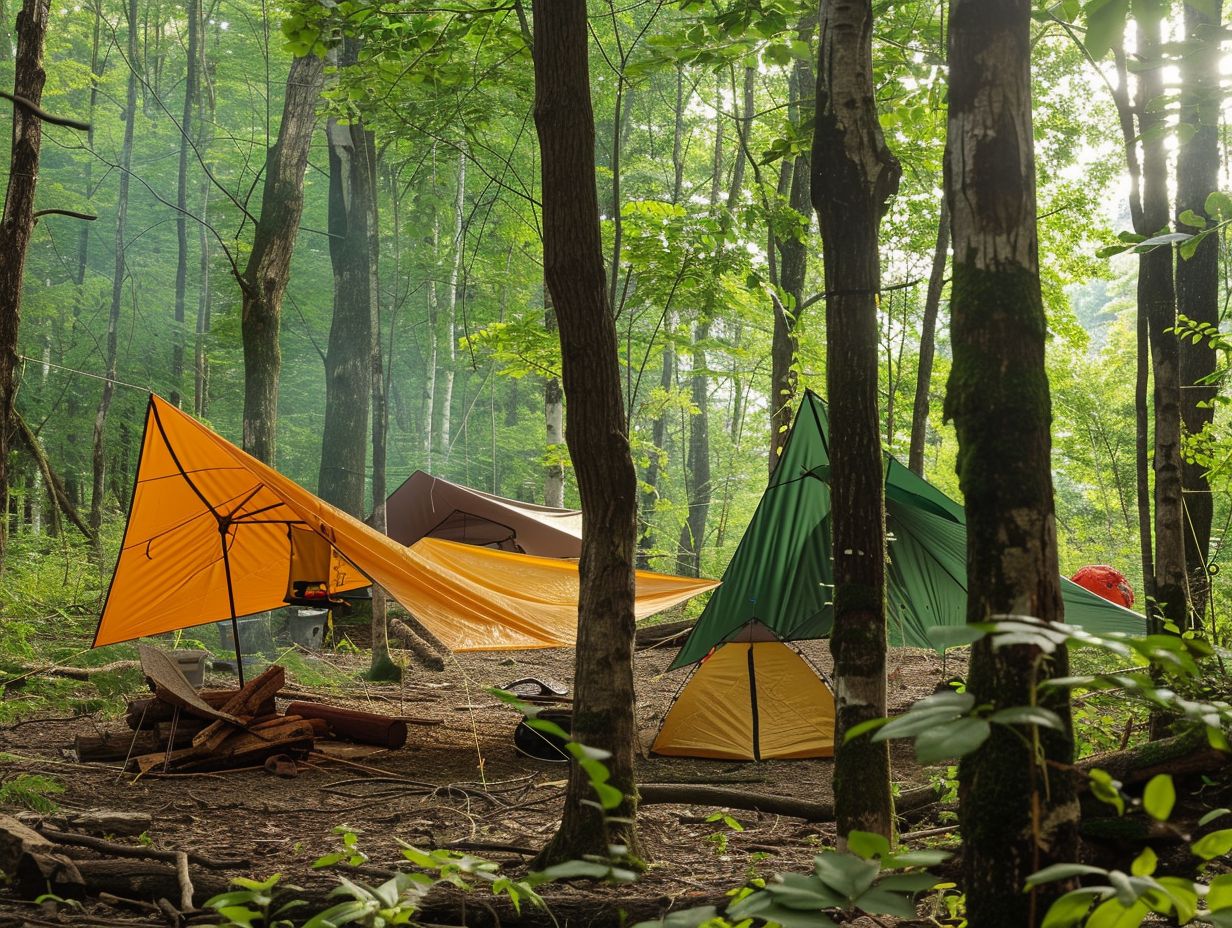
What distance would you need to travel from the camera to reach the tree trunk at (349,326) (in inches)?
404

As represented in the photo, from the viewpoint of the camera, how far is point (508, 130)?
14.2 m

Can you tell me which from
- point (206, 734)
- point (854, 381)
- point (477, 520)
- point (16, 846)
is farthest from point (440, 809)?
point (477, 520)

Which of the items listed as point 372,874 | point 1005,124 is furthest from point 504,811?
point 1005,124

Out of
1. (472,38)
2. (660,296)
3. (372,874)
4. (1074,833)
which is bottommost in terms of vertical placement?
(372,874)

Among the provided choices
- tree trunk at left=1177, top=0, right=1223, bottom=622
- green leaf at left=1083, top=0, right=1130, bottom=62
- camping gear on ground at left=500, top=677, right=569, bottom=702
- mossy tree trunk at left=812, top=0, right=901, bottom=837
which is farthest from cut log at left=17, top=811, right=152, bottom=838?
tree trunk at left=1177, top=0, right=1223, bottom=622

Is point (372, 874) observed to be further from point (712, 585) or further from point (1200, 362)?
point (1200, 362)

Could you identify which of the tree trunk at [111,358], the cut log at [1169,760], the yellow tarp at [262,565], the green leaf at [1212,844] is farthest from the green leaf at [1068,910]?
the tree trunk at [111,358]

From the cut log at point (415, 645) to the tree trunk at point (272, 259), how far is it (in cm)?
221

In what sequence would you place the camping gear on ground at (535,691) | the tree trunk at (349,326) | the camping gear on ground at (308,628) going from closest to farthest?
the camping gear on ground at (535,691)
the camping gear on ground at (308,628)
the tree trunk at (349,326)

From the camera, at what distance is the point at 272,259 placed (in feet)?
26.0

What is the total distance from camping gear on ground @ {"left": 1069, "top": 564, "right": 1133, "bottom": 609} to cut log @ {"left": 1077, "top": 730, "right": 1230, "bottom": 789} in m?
4.87

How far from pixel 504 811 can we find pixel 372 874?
1.55 meters

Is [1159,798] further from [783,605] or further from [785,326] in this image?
[785,326]

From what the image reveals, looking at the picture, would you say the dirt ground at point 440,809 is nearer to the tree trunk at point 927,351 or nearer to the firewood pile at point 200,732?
the firewood pile at point 200,732
